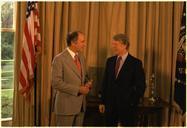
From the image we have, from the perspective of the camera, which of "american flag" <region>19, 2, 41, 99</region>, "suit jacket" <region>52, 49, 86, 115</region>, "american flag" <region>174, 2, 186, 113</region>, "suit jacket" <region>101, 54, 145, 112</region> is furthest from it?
"american flag" <region>174, 2, 186, 113</region>

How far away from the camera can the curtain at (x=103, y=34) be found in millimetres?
3857

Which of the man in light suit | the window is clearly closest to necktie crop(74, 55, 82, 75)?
the man in light suit

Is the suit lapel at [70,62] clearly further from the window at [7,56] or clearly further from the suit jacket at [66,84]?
the window at [7,56]

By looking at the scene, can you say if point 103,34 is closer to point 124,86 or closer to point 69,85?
point 124,86

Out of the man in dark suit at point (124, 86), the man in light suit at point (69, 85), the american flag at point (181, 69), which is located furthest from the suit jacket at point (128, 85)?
the american flag at point (181, 69)

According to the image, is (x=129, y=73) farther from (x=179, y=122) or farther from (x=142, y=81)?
(x=179, y=122)

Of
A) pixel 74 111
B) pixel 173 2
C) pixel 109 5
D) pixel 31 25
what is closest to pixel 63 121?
pixel 74 111

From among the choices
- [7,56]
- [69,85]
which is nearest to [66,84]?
[69,85]

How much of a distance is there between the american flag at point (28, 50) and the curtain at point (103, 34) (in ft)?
0.51

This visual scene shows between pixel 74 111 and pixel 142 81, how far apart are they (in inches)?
31.5

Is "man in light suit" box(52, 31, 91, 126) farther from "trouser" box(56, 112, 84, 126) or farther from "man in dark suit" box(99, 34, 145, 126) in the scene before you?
"man in dark suit" box(99, 34, 145, 126)

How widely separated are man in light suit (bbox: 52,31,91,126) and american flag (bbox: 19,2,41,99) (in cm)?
69

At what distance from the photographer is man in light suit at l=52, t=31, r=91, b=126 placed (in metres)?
2.95

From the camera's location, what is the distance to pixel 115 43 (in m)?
3.32
